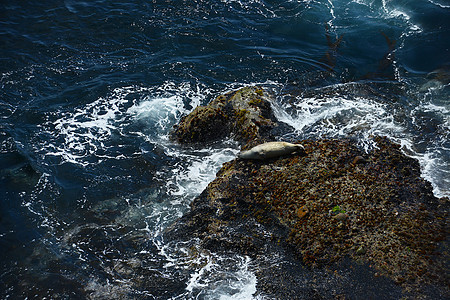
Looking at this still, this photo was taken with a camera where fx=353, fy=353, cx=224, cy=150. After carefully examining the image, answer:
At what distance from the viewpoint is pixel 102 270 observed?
826 centimetres

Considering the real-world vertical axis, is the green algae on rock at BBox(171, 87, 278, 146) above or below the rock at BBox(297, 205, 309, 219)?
above

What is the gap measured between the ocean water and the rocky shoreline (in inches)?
26.5

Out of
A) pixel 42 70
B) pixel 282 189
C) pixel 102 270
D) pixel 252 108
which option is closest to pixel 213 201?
pixel 282 189

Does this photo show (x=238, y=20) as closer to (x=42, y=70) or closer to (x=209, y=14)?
(x=209, y=14)

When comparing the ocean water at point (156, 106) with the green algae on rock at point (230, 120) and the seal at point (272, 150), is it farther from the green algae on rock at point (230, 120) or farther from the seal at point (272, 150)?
the seal at point (272, 150)

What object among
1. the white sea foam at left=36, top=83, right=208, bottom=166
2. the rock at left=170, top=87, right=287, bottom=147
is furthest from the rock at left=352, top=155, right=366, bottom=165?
the white sea foam at left=36, top=83, right=208, bottom=166

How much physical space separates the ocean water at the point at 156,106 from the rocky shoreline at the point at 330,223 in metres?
0.67

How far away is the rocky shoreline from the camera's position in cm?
680

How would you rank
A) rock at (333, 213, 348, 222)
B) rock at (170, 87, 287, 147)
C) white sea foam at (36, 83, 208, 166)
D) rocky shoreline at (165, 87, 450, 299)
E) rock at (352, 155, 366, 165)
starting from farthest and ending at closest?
1. white sea foam at (36, 83, 208, 166)
2. rock at (170, 87, 287, 147)
3. rock at (352, 155, 366, 165)
4. rock at (333, 213, 348, 222)
5. rocky shoreline at (165, 87, 450, 299)

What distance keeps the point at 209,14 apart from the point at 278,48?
4.53 metres

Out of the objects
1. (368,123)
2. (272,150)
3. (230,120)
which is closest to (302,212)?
(272,150)

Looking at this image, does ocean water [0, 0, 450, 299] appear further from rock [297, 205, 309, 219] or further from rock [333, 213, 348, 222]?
rock [333, 213, 348, 222]

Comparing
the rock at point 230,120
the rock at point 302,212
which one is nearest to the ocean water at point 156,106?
the rock at point 230,120

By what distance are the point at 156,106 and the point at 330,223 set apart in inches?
321
